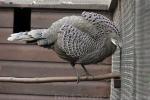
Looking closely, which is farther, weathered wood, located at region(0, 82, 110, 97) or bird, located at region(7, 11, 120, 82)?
weathered wood, located at region(0, 82, 110, 97)

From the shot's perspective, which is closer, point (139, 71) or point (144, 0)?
point (144, 0)

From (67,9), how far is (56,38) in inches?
32.4

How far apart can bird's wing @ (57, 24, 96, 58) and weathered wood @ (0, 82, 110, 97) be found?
0.88 meters

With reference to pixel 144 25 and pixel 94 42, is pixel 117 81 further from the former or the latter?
pixel 144 25

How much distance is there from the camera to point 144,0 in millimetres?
1292

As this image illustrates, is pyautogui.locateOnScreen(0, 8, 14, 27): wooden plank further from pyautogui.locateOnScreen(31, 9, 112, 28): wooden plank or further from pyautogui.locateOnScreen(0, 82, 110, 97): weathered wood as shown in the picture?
pyautogui.locateOnScreen(0, 82, 110, 97): weathered wood

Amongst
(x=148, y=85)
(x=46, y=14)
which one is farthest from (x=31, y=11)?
(x=148, y=85)

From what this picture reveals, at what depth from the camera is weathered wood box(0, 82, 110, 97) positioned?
120 inches

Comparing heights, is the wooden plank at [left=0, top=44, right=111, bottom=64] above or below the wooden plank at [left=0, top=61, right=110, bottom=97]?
above

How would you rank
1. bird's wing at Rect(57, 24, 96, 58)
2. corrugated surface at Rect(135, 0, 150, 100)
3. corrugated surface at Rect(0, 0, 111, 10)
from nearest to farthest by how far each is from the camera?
corrugated surface at Rect(135, 0, 150, 100) < bird's wing at Rect(57, 24, 96, 58) < corrugated surface at Rect(0, 0, 111, 10)

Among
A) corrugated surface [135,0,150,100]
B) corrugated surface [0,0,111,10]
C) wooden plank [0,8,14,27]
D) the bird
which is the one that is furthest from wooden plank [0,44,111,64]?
corrugated surface [135,0,150,100]

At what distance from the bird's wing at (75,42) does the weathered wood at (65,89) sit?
88cm

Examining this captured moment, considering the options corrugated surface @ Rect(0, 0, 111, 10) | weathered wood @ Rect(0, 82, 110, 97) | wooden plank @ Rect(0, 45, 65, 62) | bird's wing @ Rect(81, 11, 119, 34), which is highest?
corrugated surface @ Rect(0, 0, 111, 10)

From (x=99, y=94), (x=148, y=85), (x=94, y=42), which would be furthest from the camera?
(x=99, y=94)
